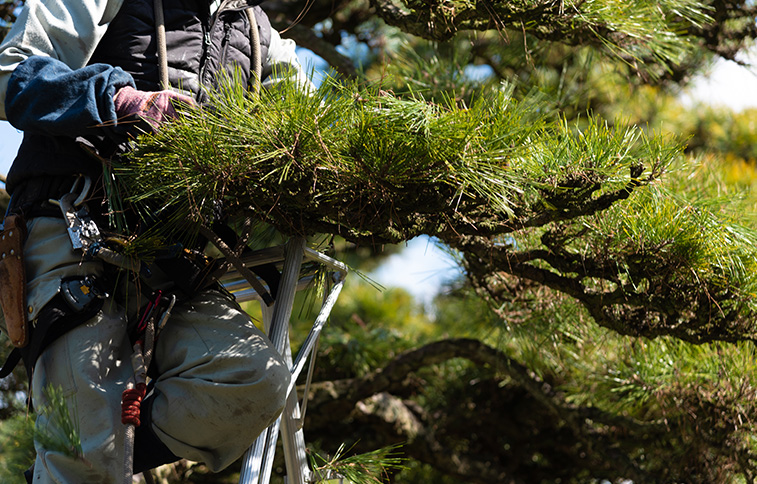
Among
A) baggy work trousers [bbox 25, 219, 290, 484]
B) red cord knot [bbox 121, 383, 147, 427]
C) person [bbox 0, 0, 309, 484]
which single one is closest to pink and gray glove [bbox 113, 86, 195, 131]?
person [bbox 0, 0, 309, 484]

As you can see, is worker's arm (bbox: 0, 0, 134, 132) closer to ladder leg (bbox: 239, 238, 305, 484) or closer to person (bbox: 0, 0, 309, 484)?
person (bbox: 0, 0, 309, 484)

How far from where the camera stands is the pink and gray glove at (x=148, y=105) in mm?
766

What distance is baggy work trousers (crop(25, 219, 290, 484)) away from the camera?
750mm

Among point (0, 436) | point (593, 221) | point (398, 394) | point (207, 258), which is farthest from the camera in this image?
point (398, 394)

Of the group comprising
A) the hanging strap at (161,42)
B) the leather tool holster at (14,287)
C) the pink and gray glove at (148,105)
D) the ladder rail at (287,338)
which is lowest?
the ladder rail at (287,338)

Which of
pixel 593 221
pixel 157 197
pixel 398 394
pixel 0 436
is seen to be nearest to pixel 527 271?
pixel 593 221

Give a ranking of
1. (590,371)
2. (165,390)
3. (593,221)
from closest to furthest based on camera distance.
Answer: (165,390), (593,221), (590,371)

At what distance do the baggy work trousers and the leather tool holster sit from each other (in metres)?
0.01

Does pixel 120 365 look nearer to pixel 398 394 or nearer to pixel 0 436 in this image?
pixel 0 436

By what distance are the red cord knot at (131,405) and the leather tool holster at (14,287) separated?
138 millimetres

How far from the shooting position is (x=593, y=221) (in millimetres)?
1019

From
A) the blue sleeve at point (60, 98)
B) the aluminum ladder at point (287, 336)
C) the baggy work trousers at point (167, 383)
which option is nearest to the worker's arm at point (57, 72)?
the blue sleeve at point (60, 98)

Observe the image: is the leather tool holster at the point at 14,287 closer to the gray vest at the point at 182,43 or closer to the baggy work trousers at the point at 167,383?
the baggy work trousers at the point at 167,383

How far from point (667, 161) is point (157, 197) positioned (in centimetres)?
58
